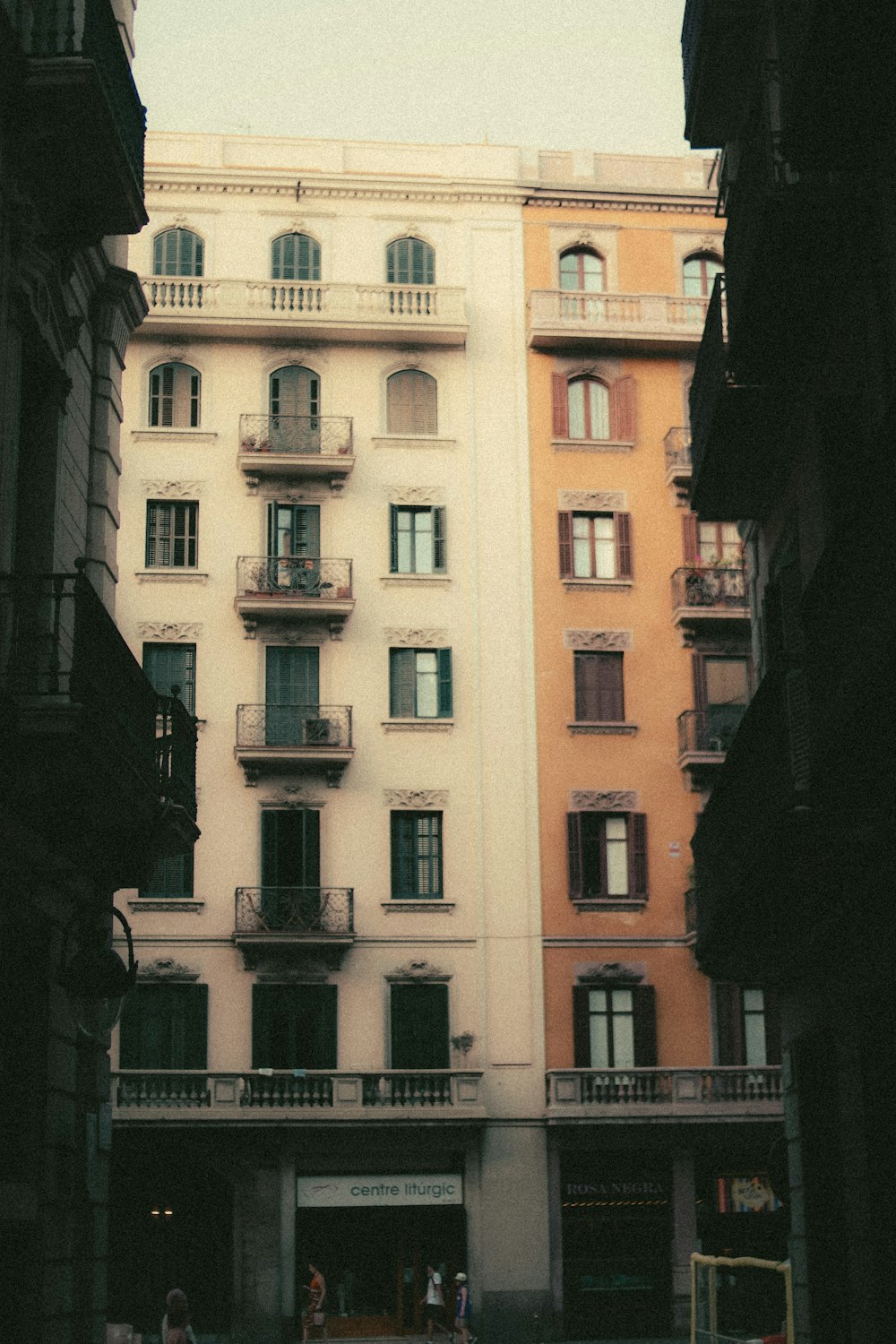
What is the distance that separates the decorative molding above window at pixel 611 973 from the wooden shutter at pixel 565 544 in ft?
27.7

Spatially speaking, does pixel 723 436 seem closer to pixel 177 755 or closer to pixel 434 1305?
pixel 177 755

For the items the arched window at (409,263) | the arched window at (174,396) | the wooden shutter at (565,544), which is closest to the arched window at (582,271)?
the arched window at (409,263)

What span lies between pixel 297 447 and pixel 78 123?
27578 millimetres

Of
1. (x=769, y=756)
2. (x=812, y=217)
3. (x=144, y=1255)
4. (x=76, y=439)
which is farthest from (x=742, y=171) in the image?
(x=144, y=1255)

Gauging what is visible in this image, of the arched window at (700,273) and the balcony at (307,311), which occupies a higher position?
the arched window at (700,273)

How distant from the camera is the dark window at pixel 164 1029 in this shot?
36781mm

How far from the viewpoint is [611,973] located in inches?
1500

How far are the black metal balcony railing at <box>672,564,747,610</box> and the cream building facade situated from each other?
3.29 metres

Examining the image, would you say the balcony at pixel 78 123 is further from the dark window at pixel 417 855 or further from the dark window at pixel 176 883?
the dark window at pixel 417 855

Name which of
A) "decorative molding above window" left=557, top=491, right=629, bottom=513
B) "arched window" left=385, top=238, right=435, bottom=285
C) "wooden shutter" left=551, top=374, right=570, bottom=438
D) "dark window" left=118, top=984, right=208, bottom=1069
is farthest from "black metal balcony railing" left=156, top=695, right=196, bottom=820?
"arched window" left=385, top=238, right=435, bottom=285

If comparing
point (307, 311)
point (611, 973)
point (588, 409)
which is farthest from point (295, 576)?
point (611, 973)

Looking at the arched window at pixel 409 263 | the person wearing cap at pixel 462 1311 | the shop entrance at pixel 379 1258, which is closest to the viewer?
the person wearing cap at pixel 462 1311

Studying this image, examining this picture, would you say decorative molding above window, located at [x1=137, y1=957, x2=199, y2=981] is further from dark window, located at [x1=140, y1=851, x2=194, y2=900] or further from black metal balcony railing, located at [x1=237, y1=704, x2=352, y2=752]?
black metal balcony railing, located at [x1=237, y1=704, x2=352, y2=752]

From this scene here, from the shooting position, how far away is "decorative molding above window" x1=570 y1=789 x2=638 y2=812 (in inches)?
1535
